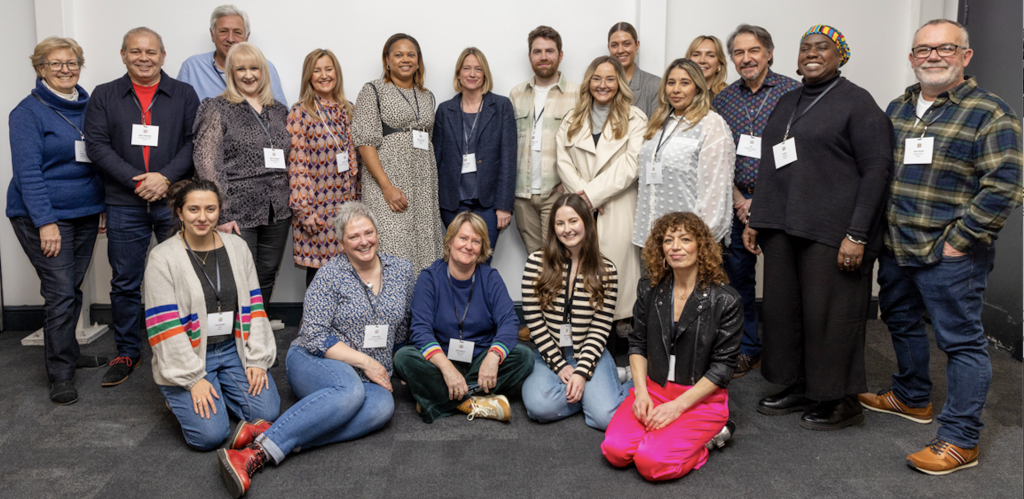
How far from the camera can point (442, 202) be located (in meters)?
3.60

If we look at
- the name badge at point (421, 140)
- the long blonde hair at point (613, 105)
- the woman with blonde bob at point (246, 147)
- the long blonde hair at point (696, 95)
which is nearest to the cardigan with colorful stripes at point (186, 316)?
the woman with blonde bob at point (246, 147)

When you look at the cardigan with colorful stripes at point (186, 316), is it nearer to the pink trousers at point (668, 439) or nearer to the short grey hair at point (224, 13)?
the pink trousers at point (668, 439)

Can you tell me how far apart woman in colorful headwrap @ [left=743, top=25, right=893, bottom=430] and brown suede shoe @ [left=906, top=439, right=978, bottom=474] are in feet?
1.14

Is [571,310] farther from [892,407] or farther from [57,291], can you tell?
[57,291]

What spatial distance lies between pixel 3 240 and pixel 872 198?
15.5 feet

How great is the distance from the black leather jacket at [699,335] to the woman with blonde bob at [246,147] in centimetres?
201

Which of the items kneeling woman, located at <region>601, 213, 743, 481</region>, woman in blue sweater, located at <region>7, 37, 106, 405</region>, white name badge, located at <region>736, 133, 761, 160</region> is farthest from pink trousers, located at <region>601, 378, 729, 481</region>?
woman in blue sweater, located at <region>7, 37, 106, 405</region>

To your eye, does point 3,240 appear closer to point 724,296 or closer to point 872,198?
point 724,296

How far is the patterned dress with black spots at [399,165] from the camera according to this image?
3346 mm

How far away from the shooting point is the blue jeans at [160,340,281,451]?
2.42 m

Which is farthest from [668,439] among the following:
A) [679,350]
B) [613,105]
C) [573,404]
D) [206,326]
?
[206,326]

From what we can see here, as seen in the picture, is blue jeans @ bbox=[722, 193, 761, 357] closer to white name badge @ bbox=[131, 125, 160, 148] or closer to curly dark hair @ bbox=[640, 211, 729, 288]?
curly dark hair @ bbox=[640, 211, 729, 288]

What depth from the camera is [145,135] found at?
309cm

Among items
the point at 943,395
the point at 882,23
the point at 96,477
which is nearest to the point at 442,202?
the point at 96,477
